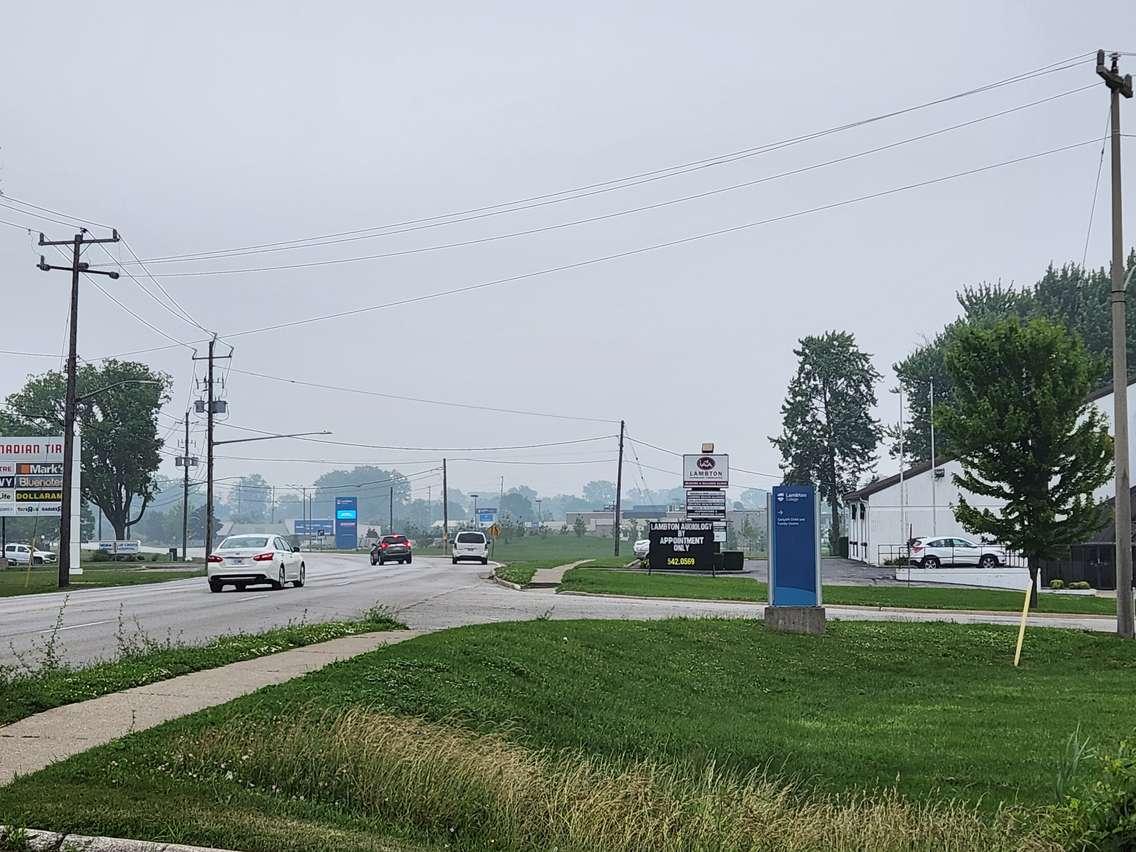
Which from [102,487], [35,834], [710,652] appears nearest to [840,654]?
[710,652]

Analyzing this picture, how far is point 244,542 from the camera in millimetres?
33156

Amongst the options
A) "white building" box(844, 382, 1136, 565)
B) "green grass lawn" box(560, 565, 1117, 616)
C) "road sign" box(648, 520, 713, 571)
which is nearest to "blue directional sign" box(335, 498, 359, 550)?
"white building" box(844, 382, 1136, 565)

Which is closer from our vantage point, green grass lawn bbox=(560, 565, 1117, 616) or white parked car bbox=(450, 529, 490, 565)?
green grass lawn bbox=(560, 565, 1117, 616)

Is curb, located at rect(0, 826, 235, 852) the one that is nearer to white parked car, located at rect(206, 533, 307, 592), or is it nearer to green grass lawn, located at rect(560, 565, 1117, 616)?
white parked car, located at rect(206, 533, 307, 592)

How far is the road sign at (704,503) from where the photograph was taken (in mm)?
53062

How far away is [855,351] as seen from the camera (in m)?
98.8

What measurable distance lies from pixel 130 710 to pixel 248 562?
75.8ft

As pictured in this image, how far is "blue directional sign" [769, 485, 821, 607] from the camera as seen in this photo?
2086cm

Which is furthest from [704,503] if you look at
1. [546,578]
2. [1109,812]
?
[1109,812]

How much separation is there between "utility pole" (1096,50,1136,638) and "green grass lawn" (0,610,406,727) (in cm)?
1423

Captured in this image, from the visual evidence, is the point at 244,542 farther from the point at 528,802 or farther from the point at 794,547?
the point at 528,802

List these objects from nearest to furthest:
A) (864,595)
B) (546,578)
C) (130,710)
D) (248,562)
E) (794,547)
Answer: (130,710), (794,547), (248,562), (864,595), (546,578)

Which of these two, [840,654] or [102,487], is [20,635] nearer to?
[840,654]

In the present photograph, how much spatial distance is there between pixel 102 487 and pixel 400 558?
38.0 metres
